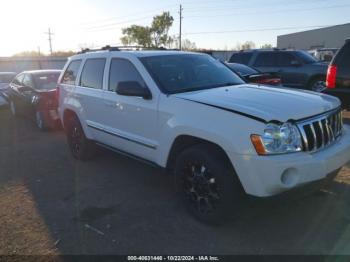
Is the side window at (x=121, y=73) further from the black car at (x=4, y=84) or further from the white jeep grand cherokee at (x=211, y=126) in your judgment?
the black car at (x=4, y=84)

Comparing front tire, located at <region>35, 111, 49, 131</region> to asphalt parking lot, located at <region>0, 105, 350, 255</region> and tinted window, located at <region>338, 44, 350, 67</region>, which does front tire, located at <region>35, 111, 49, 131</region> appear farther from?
tinted window, located at <region>338, 44, 350, 67</region>

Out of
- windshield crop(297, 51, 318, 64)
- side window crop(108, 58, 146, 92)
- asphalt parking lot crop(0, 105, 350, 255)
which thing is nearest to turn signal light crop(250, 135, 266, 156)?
asphalt parking lot crop(0, 105, 350, 255)

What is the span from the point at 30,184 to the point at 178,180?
2.62 metres

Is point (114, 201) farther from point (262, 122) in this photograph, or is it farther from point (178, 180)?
point (262, 122)

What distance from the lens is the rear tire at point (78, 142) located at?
6.33 meters

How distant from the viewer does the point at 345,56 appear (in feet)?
22.5

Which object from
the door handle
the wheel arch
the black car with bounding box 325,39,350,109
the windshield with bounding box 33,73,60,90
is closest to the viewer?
the wheel arch

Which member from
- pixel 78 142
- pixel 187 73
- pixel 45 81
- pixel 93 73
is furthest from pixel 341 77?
pixel 45 81

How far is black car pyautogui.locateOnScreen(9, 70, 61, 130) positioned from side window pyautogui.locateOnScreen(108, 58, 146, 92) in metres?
4.15

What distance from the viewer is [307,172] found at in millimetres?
3398

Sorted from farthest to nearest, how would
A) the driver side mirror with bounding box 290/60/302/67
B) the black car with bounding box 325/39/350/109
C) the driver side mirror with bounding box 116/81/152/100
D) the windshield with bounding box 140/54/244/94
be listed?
the driver side mirror with bounding box 290/60/302/67 → the black car with bounding box 325/39/350/109 → the windshield with bounding box 140/54/244/94 → the driver side mirror with bounding box 116/81/152/100

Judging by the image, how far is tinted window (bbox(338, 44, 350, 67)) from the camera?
22.3 feet

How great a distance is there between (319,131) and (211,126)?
105 cm

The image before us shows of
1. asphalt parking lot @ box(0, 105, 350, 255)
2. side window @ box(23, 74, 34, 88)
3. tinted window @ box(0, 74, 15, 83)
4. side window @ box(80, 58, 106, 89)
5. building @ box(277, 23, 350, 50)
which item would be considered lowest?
asphalt parking lot @ box(0, 105, 350, 255)
